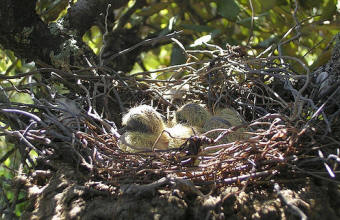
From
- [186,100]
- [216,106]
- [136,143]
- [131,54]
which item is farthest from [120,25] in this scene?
[136,143]

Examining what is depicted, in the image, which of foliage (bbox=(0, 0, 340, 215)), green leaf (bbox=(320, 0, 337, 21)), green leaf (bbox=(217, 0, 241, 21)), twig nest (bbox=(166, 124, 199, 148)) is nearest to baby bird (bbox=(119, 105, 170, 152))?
twig nest (bbox=(166, 124, 199, 148))

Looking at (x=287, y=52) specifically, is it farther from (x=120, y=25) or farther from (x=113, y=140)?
(x=113, y=140)

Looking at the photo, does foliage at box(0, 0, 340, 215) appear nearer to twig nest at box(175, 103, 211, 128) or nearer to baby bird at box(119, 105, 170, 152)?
twig nest at box(175, 103, 211, 128)

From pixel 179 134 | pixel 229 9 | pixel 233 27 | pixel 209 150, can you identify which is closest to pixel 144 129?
pixel 179 134

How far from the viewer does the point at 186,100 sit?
79.3 inches

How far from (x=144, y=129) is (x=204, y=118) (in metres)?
0.25

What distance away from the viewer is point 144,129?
1.68 meters

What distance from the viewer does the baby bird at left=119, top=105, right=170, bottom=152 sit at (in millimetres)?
1598

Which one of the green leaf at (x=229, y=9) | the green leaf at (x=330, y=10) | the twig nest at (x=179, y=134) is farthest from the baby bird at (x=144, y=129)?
the green leaf at (x=330, y=10)

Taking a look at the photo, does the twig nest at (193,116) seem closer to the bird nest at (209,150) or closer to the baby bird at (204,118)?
the baby bird at (204,118)

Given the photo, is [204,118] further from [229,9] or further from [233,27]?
[233,27]

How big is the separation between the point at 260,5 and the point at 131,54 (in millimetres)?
743

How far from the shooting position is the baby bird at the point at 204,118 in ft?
5.51

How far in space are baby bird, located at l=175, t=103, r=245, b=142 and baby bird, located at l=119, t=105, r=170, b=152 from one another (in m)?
0.10
